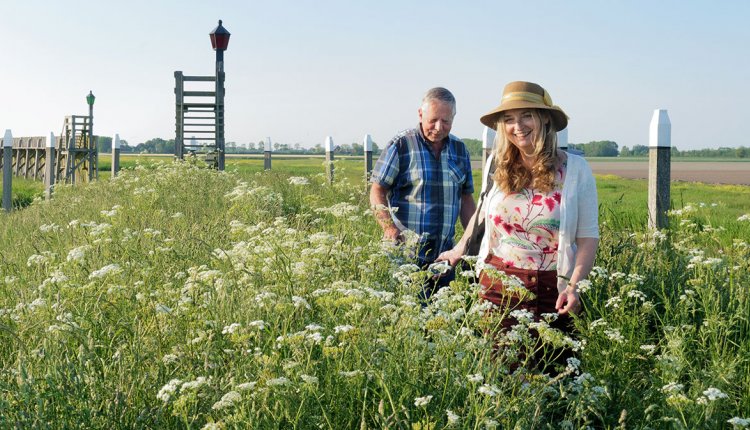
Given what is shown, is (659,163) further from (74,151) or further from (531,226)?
(74,151)

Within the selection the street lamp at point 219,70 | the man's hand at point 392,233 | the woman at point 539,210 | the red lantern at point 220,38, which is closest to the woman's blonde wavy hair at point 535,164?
the woman at point 539,210

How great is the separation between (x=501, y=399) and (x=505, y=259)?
131cm

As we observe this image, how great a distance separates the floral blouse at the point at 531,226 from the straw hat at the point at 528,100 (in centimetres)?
29

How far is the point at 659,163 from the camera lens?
796cm

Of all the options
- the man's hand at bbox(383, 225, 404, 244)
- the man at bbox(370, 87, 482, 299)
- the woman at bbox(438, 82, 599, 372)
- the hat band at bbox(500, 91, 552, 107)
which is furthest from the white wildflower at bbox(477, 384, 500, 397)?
the man at bbox(370, 87, 482, 299)

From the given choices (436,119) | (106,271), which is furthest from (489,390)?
(436,119)

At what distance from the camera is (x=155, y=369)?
3.69 meters

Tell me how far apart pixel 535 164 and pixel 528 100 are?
35cm

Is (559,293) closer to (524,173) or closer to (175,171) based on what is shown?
(524,173)

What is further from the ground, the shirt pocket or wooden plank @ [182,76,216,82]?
wooden plank @ [182,76,216,82]

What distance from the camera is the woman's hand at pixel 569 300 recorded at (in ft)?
14.0

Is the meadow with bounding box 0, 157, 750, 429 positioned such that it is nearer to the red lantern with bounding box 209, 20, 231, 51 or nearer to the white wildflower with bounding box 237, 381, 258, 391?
the white wildflower with bounding box 237, 381, 258, 391

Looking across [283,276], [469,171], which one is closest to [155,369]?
[283,276]

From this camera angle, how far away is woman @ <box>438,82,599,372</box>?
4.33m
